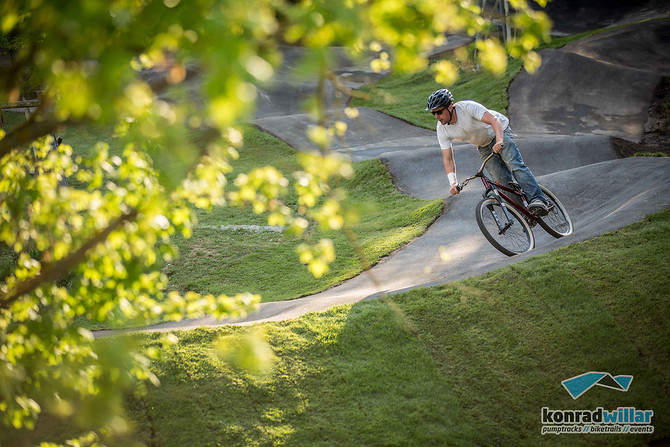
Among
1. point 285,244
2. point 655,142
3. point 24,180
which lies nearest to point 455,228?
point 285,244

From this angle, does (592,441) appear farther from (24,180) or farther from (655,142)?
(655,142)

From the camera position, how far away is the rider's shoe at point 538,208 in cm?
652

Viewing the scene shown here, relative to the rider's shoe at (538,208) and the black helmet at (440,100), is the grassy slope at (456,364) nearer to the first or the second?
the rider's shoe at (538,208)

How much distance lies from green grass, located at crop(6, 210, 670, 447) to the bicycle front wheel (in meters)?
1.05

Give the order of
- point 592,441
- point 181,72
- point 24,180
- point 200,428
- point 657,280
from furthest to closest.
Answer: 1. point 657,280
2. point 200,428
3. point 592,441
4. point 24,180
5. point 181,72

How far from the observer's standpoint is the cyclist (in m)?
6.19

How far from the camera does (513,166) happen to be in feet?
21.4

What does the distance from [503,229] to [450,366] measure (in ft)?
8.33

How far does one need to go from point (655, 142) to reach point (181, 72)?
15.6 m

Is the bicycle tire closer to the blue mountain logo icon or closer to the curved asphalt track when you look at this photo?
the curved asphalt track

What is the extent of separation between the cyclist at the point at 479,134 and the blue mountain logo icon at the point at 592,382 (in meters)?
2.69

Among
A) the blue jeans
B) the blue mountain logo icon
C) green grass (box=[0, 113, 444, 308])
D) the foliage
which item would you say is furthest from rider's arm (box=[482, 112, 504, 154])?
the foliage

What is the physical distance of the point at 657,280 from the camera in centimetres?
470

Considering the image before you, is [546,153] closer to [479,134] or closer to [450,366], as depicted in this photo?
[479,134]
